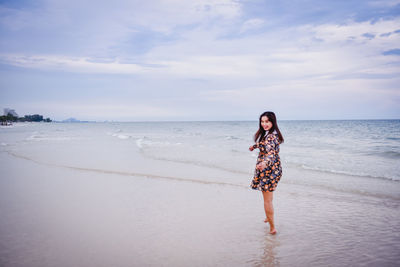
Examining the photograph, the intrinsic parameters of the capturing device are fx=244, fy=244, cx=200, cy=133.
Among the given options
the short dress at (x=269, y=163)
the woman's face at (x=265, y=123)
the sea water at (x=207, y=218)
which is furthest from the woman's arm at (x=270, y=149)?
the sea water at (x=207, y=218)

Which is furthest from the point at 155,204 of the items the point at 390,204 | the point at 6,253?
the point at 390,204

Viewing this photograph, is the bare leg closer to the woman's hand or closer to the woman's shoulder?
the woman's hand

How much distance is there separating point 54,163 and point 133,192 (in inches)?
259

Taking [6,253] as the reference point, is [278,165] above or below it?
above

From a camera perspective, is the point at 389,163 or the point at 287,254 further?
the point at 389,163

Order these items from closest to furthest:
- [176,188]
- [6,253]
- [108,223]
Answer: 1. [6,253]
2. [108,223]
3. [176,188]

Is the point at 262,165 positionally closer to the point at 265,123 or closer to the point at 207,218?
the point at 265,123

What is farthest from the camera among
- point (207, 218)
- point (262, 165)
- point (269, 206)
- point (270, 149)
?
point (207, 218)

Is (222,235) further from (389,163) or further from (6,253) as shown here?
(389,163)

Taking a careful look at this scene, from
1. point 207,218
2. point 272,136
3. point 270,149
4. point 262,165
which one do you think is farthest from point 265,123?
point 207,218

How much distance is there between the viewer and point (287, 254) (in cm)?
381

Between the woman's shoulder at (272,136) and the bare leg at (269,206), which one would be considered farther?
the bare leg at (269,206)

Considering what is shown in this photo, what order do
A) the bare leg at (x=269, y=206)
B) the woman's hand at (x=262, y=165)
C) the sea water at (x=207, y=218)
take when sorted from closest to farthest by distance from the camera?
the sea water at (x=207, y=218) < the woman's hand at (x=262, y=165) < the bare leg at (x=269, y=206)

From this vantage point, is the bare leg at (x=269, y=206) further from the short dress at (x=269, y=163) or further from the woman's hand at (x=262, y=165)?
the woman's hand at (x=262, y=165)
